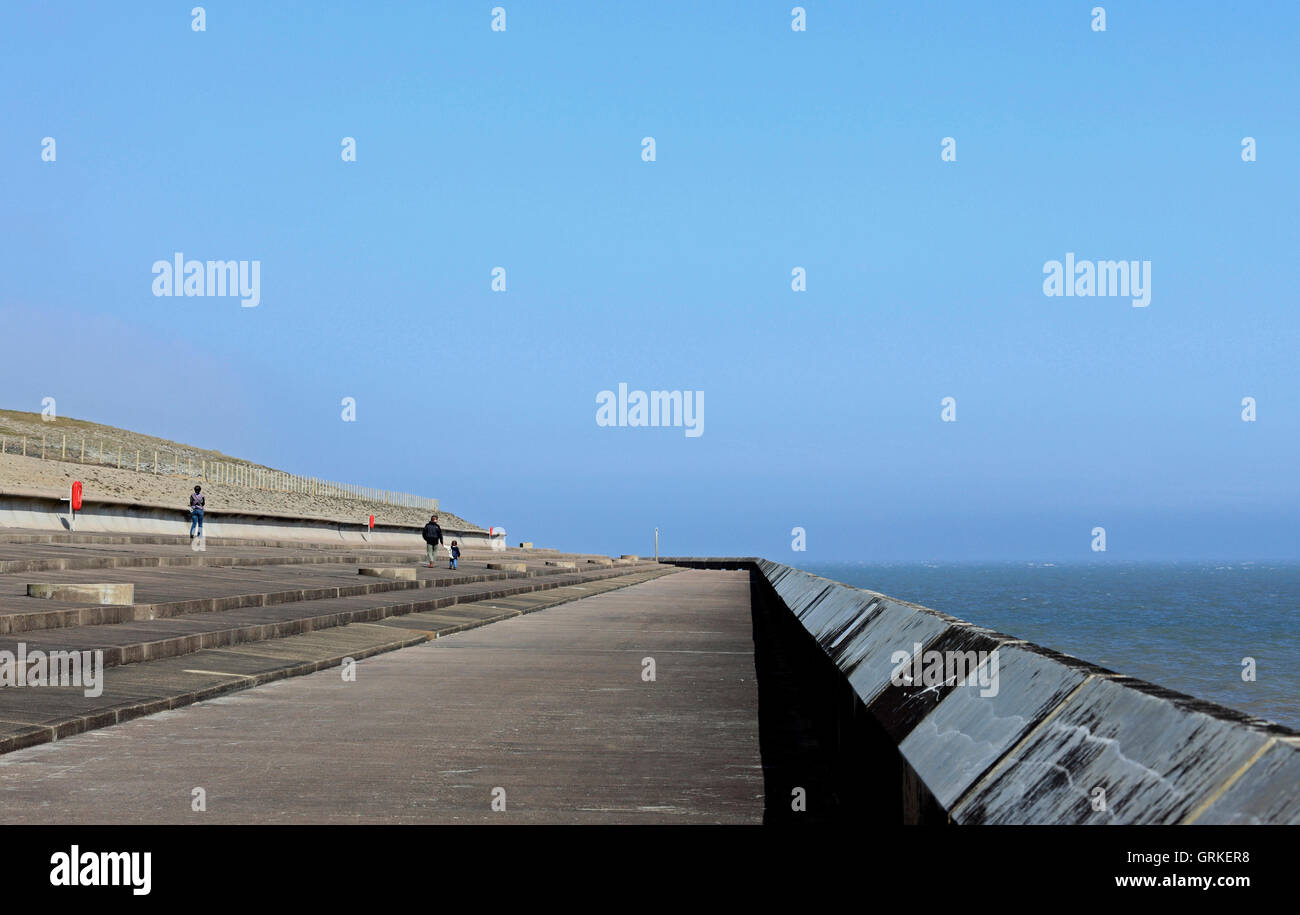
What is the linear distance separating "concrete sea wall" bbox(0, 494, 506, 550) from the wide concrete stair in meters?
11.5

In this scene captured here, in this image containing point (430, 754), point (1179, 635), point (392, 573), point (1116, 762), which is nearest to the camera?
point (1116, 762)

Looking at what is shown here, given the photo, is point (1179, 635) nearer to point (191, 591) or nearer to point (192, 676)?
point (191, 591)

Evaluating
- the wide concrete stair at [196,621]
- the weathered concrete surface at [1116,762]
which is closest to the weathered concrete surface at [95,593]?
the wide concrete stair at [196,621]

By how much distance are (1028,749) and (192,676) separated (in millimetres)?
8142

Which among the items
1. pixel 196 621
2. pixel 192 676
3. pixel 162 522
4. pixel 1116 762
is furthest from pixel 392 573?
pixel 162 522

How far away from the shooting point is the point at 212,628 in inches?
483

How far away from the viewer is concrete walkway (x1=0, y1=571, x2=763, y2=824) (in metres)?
5.62

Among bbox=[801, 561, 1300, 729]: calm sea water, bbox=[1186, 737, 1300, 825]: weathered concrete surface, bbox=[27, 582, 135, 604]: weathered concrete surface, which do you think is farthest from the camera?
bbox=[801, 561, 1300, 729]: calm sea water

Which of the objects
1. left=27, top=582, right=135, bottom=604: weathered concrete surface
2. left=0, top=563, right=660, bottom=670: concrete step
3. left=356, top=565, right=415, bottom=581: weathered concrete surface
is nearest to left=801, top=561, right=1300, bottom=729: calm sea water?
left=356, top=565, right=415, bottom=581: weathered concrete surface

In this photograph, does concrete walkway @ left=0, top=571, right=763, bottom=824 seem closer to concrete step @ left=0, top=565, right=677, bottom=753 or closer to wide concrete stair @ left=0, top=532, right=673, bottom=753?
concrete step @ left=0, top=565, right=677, bottom=753
